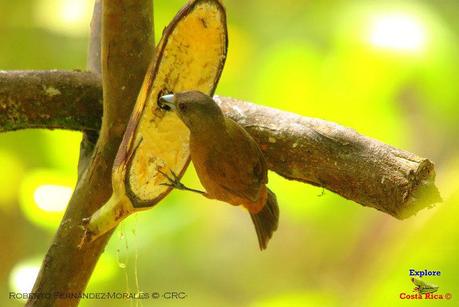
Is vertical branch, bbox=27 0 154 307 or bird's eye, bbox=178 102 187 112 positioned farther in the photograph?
vertical branch, bbox=27 0 154 307

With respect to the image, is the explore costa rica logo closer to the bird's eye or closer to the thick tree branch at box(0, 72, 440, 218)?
the thick tree branch at box(0, 72, 440, 218)

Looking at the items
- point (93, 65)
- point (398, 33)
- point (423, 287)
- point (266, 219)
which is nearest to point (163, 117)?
point (266, 219)

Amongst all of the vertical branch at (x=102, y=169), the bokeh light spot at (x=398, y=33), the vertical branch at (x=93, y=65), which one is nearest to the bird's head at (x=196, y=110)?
the vertical branch at (x=102, y=169)

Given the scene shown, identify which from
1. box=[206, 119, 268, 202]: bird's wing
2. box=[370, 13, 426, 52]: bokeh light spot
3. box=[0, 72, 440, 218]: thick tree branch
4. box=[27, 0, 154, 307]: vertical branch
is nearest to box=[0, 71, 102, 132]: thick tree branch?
box=[0, 72, 440, 218]: thick tree branch

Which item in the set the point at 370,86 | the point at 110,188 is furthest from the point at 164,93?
the point at 370,86

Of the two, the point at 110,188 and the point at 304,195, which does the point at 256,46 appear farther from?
the point at 110,188

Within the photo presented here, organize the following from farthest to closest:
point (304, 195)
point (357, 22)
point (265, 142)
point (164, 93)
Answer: point (357, 22)
point (304, 195)
point (265, 142)
point (164, 93)

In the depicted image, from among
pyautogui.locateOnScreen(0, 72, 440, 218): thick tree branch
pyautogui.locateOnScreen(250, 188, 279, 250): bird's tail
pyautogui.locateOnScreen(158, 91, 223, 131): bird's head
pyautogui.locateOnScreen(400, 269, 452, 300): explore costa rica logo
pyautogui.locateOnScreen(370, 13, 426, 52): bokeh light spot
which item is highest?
pyautogui.locateOnScreen(370, 13, 426, 52): bokeh light spot

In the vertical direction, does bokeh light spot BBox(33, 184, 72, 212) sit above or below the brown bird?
below
